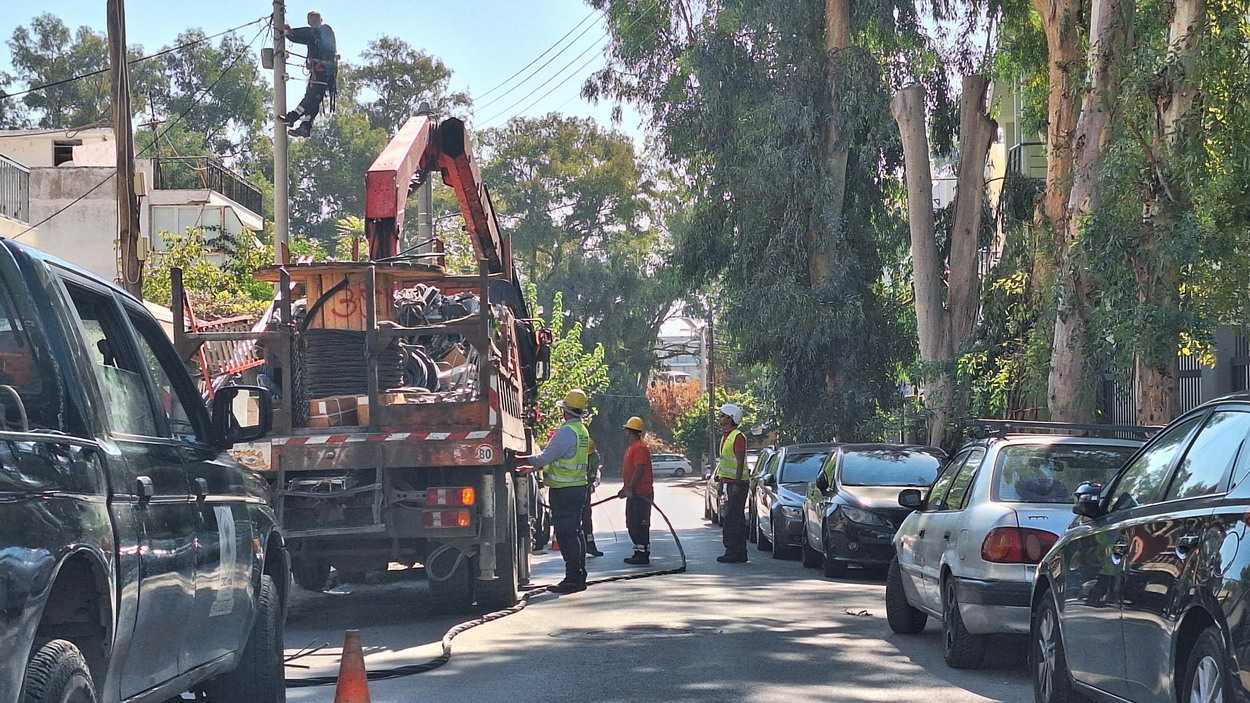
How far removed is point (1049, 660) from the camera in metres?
7.32

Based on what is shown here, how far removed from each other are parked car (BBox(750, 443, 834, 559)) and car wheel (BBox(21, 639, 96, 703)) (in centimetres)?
1443

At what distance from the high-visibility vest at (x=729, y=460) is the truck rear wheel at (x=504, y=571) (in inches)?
231

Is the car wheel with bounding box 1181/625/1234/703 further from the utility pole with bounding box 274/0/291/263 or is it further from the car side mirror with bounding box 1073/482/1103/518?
the utility pole with bounding box 274/0/291/263

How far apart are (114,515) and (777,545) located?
14765 millimetres

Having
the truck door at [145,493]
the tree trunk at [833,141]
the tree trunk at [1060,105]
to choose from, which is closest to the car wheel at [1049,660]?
the truck door at [145,493]

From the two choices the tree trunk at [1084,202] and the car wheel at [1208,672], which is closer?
the car wheel at [1208,672]

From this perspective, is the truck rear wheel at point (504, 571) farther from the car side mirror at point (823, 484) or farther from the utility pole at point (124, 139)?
the utility pole at point (124, 139)

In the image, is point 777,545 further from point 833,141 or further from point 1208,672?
point 1208,672

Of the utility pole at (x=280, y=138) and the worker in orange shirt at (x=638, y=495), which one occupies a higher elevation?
the utility pole at (x=280, y=138)

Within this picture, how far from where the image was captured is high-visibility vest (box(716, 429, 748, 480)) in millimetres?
18266

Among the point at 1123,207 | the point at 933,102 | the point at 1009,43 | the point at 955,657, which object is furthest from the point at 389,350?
the point at 933,102

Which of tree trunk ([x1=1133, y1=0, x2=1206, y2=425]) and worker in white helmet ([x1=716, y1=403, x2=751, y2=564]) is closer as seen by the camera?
tree trunk ([x1=1133, y1=0, x2=1206, y2=425])

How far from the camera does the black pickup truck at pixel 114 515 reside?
403 centimetres

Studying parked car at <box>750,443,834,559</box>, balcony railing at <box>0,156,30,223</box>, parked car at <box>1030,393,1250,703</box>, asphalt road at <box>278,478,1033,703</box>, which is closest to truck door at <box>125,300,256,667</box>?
asphalt road at <box>278,478,1033,703</box>
